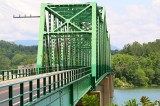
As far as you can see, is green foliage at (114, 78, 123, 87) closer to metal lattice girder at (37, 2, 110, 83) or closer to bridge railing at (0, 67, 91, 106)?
metal lattice girder at (37, 2, 110, 83)

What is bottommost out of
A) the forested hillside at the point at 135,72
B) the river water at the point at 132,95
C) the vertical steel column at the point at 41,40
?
the river water at the point at 132,95

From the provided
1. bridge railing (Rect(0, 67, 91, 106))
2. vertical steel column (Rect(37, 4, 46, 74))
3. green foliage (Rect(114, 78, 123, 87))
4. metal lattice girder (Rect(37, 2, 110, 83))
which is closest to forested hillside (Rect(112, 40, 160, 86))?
green foliage (Rect(114, 78, 123, 87))

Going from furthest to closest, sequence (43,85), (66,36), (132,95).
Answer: (132,95)
(66,36)
(43,85)

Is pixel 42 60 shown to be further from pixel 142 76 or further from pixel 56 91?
pixel 142 76

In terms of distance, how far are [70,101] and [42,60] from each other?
1771 centimetres

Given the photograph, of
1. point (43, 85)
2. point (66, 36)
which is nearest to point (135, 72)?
point (66, 36)

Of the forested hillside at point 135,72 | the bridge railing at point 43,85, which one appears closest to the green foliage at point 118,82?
the forested hillside at point 135,72

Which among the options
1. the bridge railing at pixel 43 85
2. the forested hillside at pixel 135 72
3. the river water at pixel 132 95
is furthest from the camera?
the forested hillside at pixel 135 72

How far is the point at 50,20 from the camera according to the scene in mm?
43719

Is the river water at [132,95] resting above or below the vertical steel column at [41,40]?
below

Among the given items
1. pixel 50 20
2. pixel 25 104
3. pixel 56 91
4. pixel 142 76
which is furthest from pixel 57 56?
pixel 142 76

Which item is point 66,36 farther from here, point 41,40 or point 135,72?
point 135,72

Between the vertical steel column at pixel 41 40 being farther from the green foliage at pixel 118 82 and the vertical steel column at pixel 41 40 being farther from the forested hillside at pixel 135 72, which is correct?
the forested hillside at pixel 135 72

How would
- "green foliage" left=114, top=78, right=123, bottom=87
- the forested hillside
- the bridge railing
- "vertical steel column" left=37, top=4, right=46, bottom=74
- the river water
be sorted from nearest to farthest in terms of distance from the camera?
the bridge railing → "vertical steel column" left=37, top=4, right=46, bottom=74 → the river water → "green foliage" left=114, top=78, right=123, bottom=87 → the forested hillside
